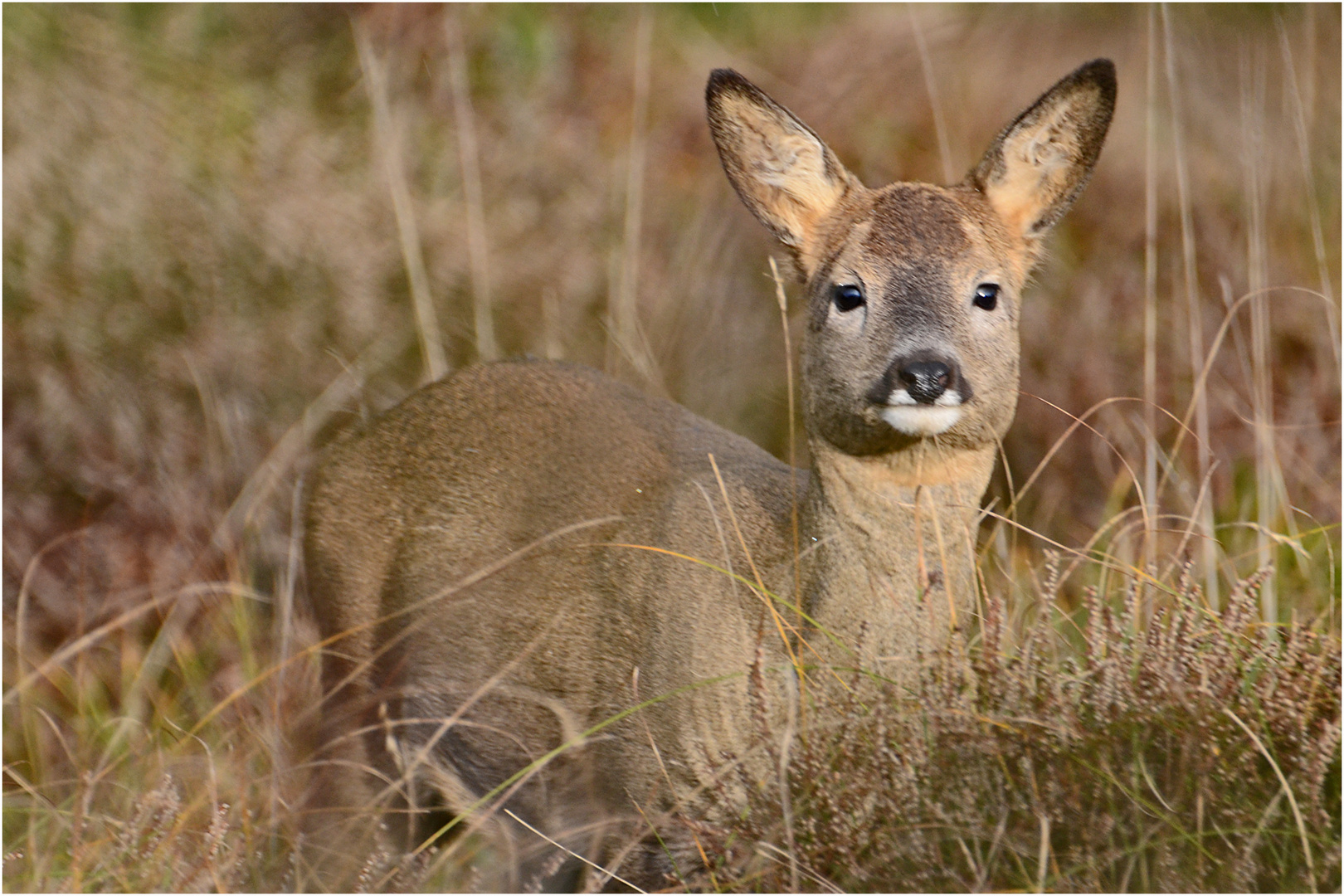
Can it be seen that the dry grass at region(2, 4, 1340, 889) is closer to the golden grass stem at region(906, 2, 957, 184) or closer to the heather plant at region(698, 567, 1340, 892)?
the golden grass stem at region(906, 2, 957, 184)

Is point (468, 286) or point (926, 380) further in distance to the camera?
point (468, 286)

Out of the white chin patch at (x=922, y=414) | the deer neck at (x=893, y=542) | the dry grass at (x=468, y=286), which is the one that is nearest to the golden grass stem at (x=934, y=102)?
the dry grass at (x=468, y=286)

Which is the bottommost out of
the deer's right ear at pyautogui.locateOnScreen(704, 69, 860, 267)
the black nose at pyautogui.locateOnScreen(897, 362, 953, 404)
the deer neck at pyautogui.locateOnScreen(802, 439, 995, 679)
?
the deer neck at pyautogui.locateOnScreen(802, 439, 995, 679)

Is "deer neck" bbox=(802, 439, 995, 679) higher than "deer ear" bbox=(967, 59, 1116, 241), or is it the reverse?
"deer ear" bbox=(967, 59, 1116, 241)

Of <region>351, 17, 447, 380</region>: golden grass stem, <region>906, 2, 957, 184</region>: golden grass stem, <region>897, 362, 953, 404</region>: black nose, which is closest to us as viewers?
<region>897, 362, 953, 404</region>: black nose

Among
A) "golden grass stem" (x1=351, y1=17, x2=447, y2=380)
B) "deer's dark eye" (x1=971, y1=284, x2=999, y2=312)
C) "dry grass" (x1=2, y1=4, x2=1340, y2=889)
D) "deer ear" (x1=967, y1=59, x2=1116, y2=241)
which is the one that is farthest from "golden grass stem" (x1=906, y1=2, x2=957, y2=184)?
"golden grass stem" (x1=351, y1=17, x2=447, y2=380)

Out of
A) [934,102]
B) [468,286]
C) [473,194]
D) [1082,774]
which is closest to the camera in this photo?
[1082,774]

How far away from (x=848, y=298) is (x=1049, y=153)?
0.61 metres

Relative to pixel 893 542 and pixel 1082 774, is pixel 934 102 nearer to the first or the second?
pixel 893 542

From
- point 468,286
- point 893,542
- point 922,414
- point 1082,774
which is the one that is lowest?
point 1082,774

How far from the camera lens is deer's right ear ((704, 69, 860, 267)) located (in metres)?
3.36

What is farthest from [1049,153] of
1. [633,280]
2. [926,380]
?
[633,280]

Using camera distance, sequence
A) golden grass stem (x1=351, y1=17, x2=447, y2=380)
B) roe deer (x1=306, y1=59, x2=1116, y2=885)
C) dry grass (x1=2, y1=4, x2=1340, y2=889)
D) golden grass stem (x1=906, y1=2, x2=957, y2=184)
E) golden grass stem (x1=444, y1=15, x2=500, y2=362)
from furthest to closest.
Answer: golden grass stem (x1=444, y1=15, x2=500, y2=362)
golden grass stem (x1=351, y1=17, x2=447, y2=380)
dry grass (x1=2, y1=4, x2=1340, y2=889)
golden grass stem (x1=906, y1=2, x2=957, y2=184)
roe deer (x1=306, y1=59, x2=1116, y2=885)

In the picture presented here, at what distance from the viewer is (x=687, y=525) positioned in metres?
3.40
